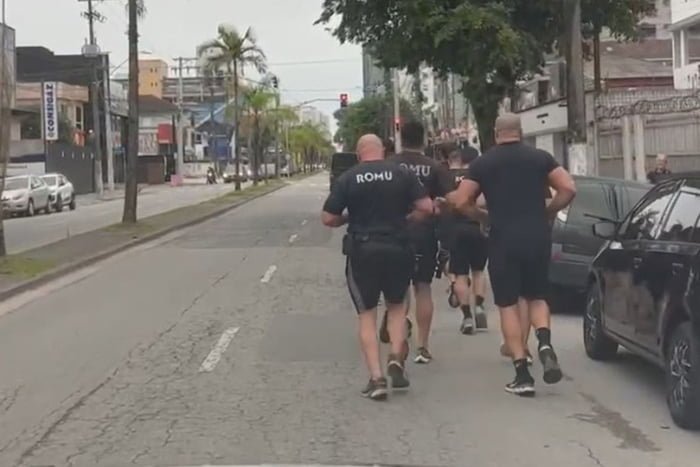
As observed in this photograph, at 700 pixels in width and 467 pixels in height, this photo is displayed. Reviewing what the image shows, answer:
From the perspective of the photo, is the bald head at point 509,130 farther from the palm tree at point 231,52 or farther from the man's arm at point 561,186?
the palm tree at point 231,52

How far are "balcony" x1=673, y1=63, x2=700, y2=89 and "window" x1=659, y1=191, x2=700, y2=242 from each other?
30.8 metres

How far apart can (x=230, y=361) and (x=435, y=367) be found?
6.00 ft

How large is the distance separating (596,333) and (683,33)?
3605 centimetres

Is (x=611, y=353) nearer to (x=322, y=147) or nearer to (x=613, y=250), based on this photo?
(x=613, y=250)

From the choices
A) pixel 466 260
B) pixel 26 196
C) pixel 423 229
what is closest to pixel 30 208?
pixel 26 196

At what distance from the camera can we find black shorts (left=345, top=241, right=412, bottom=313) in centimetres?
828

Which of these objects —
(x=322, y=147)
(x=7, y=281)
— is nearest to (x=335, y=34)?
(x=7, y=281)

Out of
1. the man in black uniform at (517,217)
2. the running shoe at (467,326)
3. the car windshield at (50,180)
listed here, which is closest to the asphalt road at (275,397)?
the running shoe at (467,326)

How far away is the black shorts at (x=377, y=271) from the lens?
8.28 meters

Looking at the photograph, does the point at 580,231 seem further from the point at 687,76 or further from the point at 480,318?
the point at 687,76

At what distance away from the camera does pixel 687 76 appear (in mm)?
41375

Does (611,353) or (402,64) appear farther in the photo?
(402,64)

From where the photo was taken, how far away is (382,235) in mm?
8305

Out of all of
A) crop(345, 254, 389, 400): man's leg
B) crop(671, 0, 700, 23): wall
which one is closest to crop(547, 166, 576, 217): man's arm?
crop(345, 254, 389, 400): man's leg
